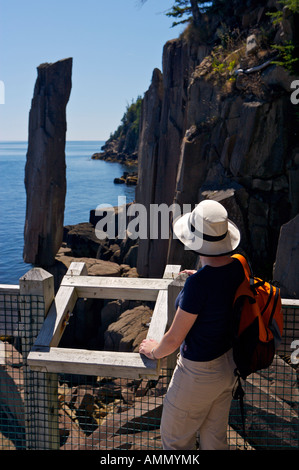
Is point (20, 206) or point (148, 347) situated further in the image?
point (20, 206)

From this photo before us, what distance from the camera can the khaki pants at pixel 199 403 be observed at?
112 inches

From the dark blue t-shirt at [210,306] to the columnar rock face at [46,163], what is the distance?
16.5 meters

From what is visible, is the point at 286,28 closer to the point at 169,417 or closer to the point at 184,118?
the point at 184,118

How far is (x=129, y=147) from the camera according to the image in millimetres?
100312

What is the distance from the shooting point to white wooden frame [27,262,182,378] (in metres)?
3.11

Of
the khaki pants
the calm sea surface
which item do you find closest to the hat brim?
the khaki pants

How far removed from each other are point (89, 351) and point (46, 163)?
630 inches

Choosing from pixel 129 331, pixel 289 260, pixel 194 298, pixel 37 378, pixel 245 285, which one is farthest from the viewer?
pixel 129 331

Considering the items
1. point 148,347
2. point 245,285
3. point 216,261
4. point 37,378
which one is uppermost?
point 216,261

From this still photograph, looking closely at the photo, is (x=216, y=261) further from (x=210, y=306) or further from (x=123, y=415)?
(x=123, y=415)

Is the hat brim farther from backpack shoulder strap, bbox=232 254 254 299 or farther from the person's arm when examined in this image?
the person's arm

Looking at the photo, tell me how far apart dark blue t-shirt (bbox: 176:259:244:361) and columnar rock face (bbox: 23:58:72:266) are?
1647 cm

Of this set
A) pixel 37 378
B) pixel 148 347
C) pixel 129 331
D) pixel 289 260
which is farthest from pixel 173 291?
pixel 129 331

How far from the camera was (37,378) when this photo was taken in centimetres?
365
